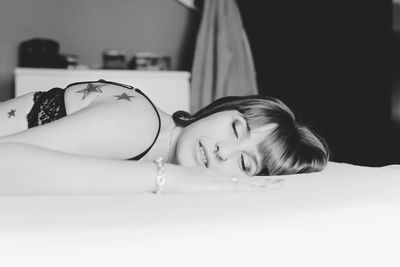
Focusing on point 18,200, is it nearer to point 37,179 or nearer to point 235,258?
point 37,179

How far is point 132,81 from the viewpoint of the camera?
236 cm

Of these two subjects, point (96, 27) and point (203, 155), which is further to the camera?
point (96, 27)

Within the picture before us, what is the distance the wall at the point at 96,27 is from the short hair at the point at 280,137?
52.8 inches

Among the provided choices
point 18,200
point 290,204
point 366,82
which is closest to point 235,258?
point 290,204

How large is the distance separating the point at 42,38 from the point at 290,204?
1868mm

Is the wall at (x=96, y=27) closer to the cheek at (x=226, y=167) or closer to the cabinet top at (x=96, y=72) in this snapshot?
the cabinet top at (x=96, y=72)

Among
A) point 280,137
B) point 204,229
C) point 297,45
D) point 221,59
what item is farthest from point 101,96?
point 221,59

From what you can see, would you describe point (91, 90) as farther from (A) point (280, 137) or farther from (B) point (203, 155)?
(A) point (280, 137)

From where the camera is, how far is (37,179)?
79cm

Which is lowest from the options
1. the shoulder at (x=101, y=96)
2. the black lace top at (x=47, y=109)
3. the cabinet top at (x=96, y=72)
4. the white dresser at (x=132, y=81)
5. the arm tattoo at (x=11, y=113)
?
the white dresser at (x=132, y=81)

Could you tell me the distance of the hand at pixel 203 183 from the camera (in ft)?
2.93

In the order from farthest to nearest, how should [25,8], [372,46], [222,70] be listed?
[222,70] < [25,8] < [372,46]

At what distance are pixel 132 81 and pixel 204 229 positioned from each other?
178 cm

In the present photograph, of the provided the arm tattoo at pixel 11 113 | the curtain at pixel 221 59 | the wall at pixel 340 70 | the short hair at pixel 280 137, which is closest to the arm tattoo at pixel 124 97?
the short hair at pixel 280 137
